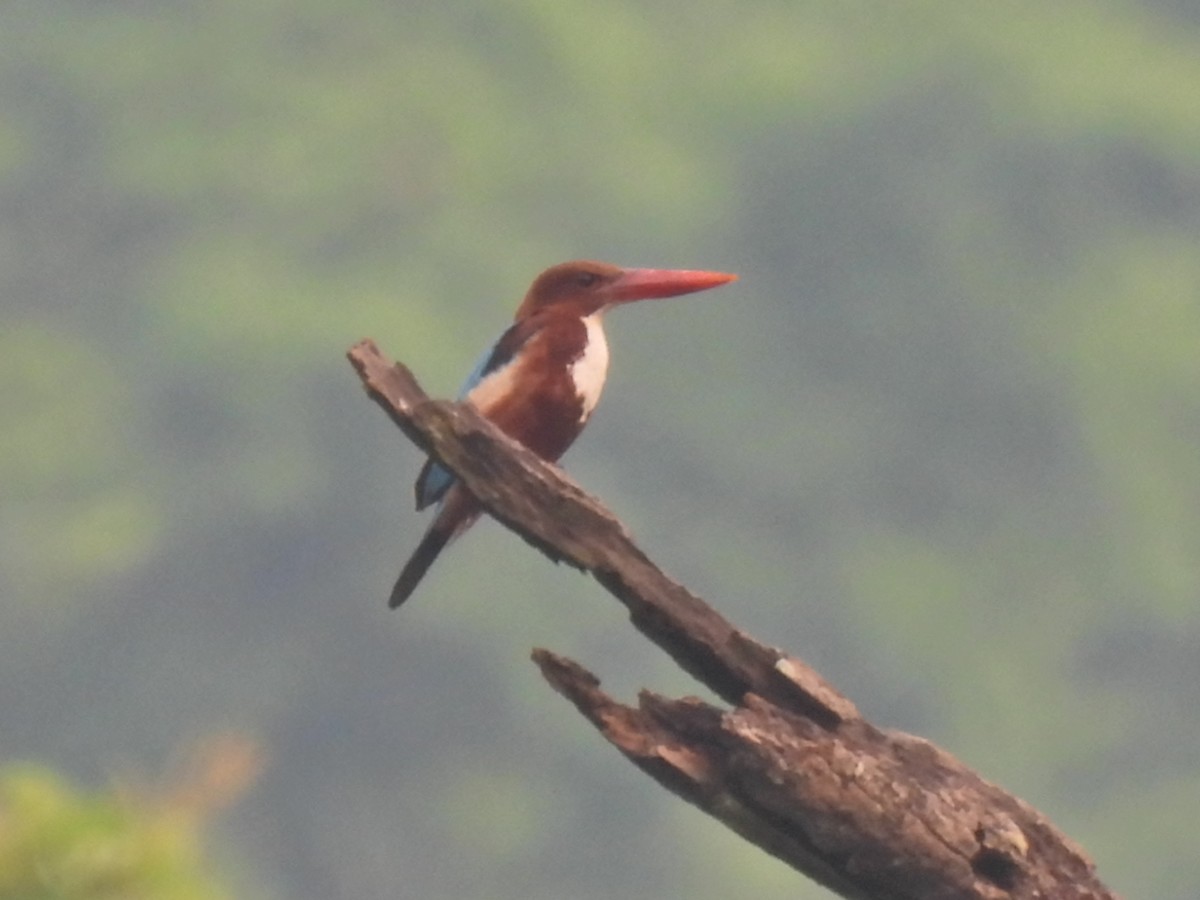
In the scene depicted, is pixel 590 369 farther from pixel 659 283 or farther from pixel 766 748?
pixel 766 748

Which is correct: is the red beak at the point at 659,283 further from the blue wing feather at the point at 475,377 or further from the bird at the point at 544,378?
the blue wing feather at the point at 475,377

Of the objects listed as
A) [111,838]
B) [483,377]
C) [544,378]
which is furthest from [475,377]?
[111,838]

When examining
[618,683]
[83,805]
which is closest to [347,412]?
[618,683]

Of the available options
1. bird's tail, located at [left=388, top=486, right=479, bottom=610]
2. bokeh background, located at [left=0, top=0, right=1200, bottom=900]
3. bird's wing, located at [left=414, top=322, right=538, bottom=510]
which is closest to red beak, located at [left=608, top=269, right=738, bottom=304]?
bird's wing, located at [left=414, top=322, right=538, bottom=510]

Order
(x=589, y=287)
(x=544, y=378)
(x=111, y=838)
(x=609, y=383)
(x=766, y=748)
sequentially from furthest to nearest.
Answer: (x=609, y=383)
(x=589, y=287)
(x=544, y=378)
(x=111, y=838)
(x=766, y=748)

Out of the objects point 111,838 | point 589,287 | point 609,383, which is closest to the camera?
point 111,838

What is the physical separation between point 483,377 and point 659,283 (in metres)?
0.30

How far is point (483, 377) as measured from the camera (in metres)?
3.81

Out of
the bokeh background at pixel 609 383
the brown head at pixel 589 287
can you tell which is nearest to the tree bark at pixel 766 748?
the brown head at pixel 589 287

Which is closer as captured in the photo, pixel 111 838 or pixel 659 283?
pixel 111 838

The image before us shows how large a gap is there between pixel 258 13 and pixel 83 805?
1691cm

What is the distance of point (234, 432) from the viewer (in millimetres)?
17188

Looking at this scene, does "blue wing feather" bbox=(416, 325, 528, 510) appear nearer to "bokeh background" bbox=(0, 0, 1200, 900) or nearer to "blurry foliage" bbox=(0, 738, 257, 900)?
"blurry foliage" bbox=(0, 738, 257, 900)

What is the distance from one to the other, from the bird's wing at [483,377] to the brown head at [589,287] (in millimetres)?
64
